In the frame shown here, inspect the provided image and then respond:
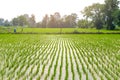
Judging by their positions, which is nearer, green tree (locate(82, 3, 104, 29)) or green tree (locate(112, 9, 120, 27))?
green tree (locate(112, 9, 120, 27))

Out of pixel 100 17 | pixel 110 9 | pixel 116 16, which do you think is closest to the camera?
pixel 116 16

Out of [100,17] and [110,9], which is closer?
[110,9]

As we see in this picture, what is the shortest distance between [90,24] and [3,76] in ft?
229

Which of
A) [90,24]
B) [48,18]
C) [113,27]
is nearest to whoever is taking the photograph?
[113,27]

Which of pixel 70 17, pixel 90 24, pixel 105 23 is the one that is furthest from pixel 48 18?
pixel 105 23

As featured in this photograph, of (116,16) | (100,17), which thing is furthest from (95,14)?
(116,16)

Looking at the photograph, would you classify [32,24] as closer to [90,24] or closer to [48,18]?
[48,18]

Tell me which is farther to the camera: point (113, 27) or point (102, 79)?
point (113, 27)

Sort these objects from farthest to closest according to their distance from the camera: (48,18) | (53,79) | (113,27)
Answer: (48,18) → (113,27) → (53,79)

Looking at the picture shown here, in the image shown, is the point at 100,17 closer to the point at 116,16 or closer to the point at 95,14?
the point at 95,14

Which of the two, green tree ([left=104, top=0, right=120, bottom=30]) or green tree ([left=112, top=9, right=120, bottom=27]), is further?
green tree ([left=104, top=0, right=120, bottom=30])

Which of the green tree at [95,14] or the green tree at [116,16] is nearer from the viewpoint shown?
the green tree at [116,16]

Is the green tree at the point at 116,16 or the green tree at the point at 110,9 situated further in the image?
the green tree at the point at 110,9

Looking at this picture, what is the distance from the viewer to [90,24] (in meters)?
74.1
